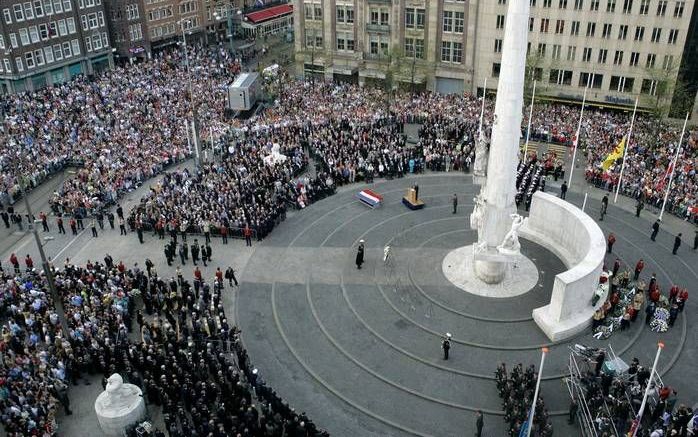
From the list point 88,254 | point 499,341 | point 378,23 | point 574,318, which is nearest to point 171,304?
point 88,254

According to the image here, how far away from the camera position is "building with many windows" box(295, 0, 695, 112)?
179 ft

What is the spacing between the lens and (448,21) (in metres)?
62.3

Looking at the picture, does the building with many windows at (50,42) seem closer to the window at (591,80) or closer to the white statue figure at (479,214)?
the white statue figure at (479,214)

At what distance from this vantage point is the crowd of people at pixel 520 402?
21.7 metres

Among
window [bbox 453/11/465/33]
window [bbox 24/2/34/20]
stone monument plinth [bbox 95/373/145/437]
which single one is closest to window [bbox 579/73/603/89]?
Answer: window [bbox 453/11/465/33]

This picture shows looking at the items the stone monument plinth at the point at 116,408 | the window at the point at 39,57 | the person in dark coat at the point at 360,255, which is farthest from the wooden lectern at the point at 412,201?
the window at the point at 39,57

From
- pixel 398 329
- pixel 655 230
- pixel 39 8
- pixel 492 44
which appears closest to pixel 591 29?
pixel 492 44

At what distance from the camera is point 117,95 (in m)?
56.7

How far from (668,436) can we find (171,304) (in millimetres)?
22258

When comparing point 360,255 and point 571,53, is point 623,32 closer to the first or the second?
point 571,53

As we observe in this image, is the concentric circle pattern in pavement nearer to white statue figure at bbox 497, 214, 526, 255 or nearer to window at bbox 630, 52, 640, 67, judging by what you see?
white statue figure at bbox 497, 214, 526, 255

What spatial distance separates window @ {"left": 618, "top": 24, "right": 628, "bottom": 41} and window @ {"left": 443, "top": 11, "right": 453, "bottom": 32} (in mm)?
16318

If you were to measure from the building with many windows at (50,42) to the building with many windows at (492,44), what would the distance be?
25.3 metres

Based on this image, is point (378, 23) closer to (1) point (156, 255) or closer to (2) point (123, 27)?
(2) point (123, 27)
